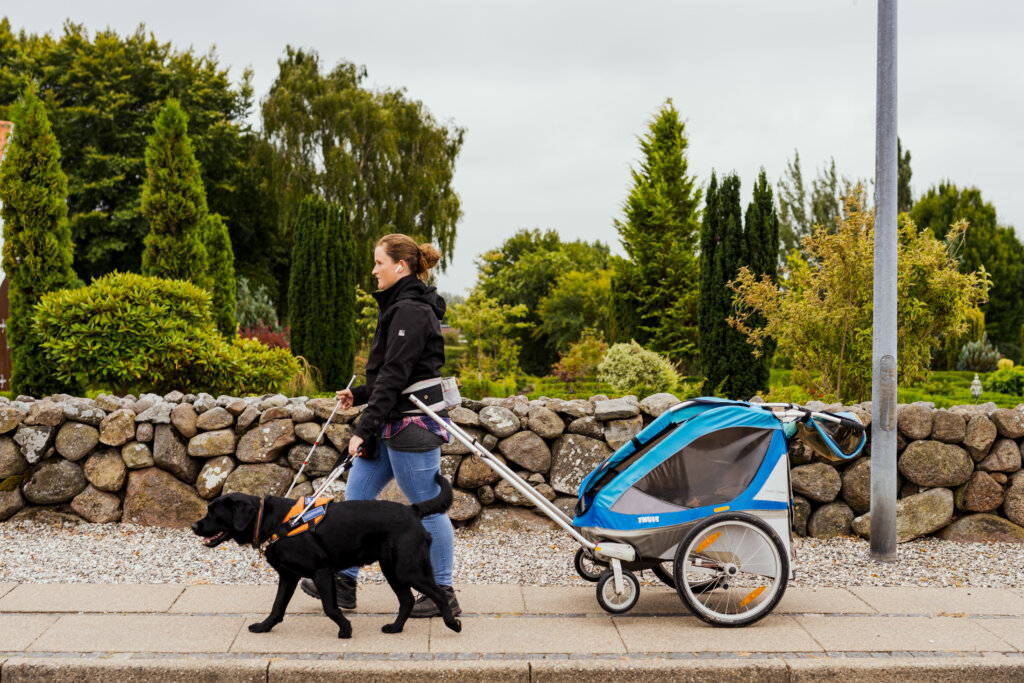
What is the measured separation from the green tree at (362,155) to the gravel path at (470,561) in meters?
21.3

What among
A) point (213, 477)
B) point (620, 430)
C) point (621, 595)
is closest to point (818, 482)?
point (620, 430)

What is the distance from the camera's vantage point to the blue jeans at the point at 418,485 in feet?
13.7

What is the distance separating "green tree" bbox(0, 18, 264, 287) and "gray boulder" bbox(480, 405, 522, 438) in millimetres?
22762

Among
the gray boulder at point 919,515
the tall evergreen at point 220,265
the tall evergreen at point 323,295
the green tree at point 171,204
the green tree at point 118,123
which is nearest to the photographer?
the gray boulder at point 919,515

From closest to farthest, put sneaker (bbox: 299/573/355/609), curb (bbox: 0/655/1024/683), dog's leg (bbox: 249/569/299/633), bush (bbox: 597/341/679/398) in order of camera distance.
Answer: curb (bbox: 0/655/1024/683)
dog's leg (bbox: 249/569/299/633)
sneaker (bbox: 299/573/355/609)
bush (bbox: 597/341/679/398)

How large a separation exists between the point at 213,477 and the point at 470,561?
6.71 ft

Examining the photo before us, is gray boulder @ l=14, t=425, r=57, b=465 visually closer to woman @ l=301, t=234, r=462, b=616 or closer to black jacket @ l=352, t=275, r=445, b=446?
woman @ l=301, t=234, r=462, b=616

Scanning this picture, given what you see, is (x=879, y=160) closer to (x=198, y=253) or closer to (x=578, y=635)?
(x=578, y=635)

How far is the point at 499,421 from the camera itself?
20.2 feet

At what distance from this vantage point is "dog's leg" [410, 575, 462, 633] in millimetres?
3811

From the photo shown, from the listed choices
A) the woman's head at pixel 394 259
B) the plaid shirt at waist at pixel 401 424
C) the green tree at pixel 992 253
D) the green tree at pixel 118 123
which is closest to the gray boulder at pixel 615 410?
the plaid shirt at waist at pixel 401 424

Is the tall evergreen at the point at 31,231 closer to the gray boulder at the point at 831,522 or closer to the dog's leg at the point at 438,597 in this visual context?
the dog's leg at the point at 438,597

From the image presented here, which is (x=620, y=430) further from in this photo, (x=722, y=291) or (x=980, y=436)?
(x=722, y=291)

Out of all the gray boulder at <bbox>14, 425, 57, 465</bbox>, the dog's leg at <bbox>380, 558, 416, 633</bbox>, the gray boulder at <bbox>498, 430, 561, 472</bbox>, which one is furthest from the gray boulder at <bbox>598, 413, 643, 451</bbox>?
the gray boulder at <bbox>14, 425, 57, 465</bbox>
